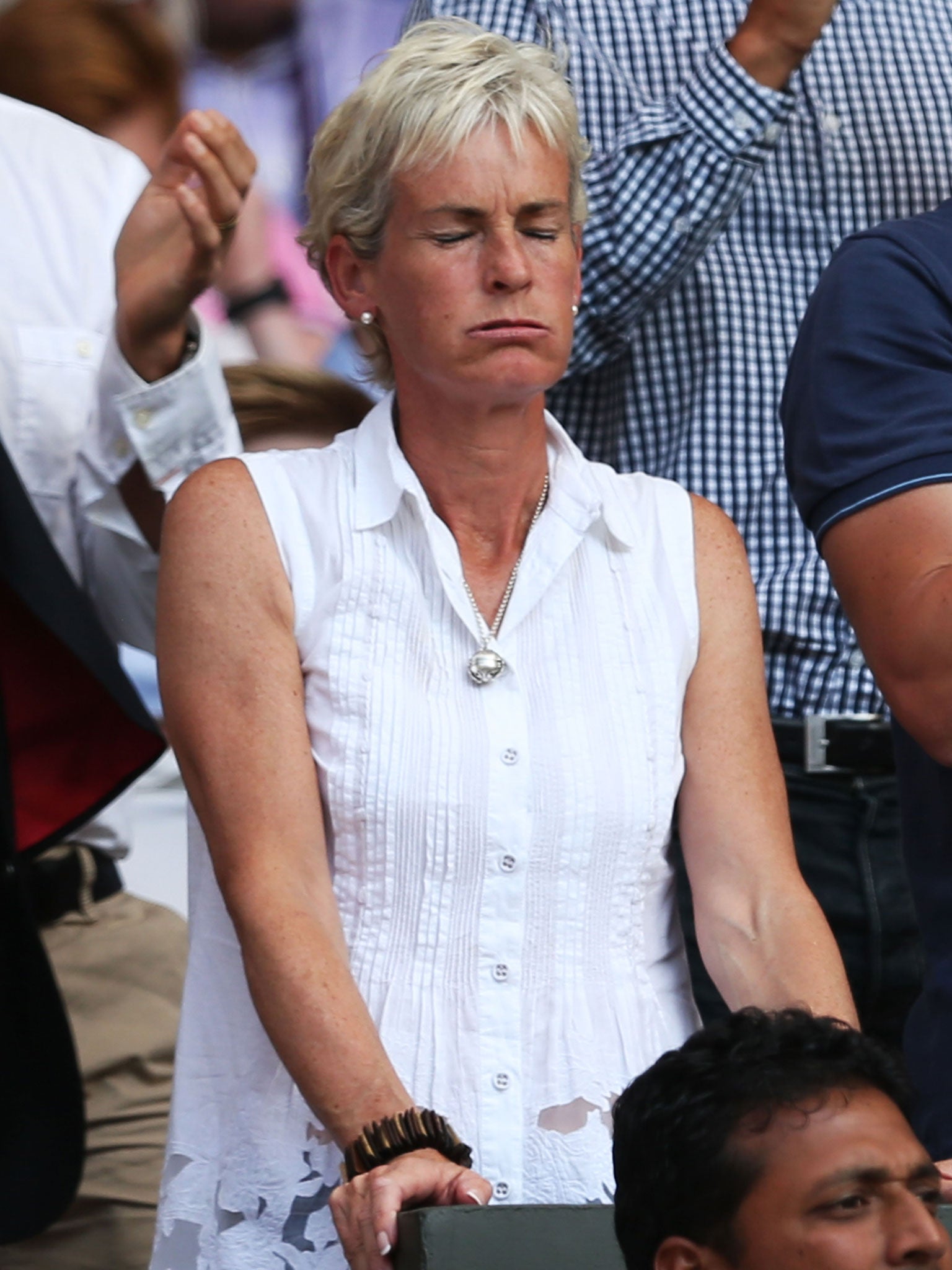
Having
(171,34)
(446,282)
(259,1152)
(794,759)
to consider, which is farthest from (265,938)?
(171,34)

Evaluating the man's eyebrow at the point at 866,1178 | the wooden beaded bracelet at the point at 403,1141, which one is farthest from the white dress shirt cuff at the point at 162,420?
the man's eyebrow at the point at 866,1178

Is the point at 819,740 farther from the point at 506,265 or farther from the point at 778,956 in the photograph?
the point at 506,265

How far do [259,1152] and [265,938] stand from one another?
0.72 ft

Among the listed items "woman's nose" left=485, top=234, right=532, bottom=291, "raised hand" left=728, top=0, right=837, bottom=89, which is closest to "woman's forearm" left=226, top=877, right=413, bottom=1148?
"woman's nose" left=485, top=234, right=532, bottom=291

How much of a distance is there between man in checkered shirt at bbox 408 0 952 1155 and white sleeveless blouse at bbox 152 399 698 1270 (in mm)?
486

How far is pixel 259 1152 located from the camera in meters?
1.95

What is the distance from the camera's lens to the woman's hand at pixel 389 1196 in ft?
5.25

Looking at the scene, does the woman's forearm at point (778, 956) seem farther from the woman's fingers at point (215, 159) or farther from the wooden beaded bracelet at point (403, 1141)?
the woman's fingers at point (215, 159)

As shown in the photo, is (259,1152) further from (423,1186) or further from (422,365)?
(422,365)

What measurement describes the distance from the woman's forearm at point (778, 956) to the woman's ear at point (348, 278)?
2.56 feet

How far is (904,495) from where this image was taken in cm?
185

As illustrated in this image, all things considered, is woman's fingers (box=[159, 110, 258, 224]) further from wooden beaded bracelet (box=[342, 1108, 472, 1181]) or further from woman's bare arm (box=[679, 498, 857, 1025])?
wooden beaded bracelet (box=[342, 1108, 472, 1181])

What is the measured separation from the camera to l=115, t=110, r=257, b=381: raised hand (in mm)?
2377

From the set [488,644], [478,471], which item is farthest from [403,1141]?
[478,471]
